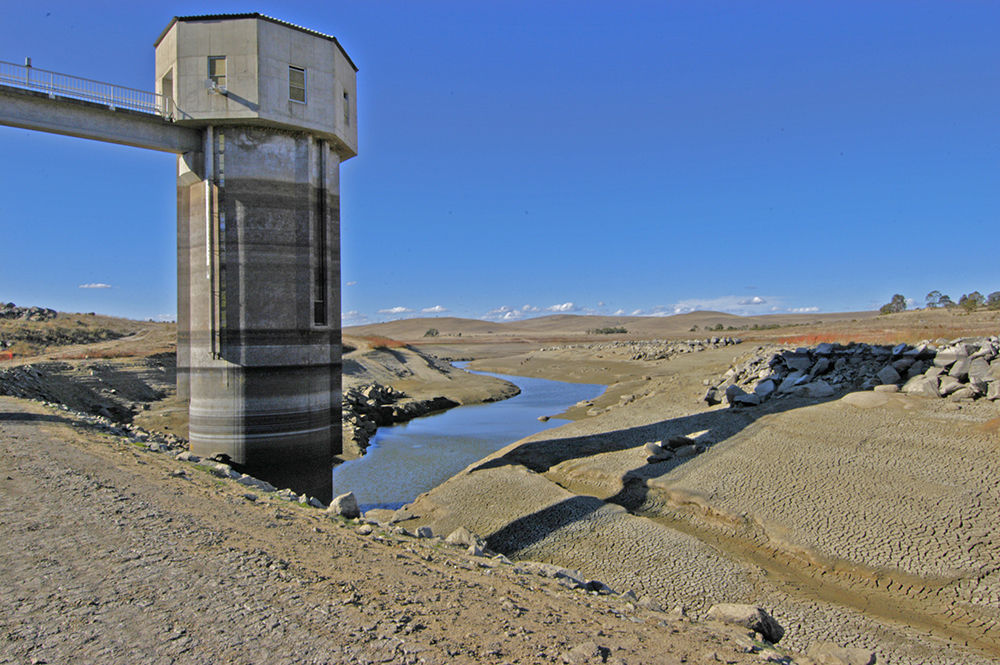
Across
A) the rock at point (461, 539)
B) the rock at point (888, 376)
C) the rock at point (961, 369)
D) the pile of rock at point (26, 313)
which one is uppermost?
the pile of rock at point (26, 313)

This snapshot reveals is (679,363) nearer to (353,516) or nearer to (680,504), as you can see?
(680,504)

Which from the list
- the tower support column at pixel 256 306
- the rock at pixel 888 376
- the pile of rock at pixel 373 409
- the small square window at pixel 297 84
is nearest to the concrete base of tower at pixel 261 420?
the tower support column at pixel 256 306

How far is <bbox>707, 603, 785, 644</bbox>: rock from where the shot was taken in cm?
693

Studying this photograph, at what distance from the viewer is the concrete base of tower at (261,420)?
14.8m

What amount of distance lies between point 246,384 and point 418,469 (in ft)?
20.9

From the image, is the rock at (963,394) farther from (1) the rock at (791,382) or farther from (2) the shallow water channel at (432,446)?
(2) the shallow water channel at (432,446)

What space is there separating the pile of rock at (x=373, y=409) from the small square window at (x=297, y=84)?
11.9 metres

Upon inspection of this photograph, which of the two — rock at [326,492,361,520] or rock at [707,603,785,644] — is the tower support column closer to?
rock at [326,492,361,520]

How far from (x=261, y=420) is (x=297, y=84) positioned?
9.19m

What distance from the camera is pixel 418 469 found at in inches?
732

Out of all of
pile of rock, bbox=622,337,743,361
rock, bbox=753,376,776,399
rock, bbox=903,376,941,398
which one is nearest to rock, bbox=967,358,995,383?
rock, bbox=903,376,941,398

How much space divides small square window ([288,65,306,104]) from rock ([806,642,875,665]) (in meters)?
16.2

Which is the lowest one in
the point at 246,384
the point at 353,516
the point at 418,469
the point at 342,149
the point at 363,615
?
the point at 418,469

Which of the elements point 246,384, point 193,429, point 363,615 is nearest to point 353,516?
point 363,615
